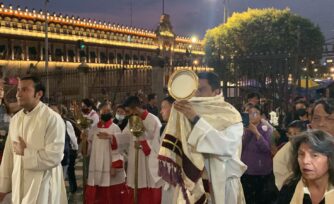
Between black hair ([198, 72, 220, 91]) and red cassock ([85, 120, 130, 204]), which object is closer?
black hair ([198, 72, 220, 91])

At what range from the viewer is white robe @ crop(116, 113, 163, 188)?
26.1 feet

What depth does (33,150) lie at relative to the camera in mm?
5273

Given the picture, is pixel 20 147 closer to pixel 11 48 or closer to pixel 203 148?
pixel 203 148

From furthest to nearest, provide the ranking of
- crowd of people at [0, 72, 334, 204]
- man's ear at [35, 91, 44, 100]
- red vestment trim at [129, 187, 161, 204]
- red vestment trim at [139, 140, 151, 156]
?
red vestment trim at [129, 187, 161, 204], red vestment trim at [139, 140, 151, 156], man's ear at [35, 91, 44, 100], crowd of people at [0, 72, 334, 204]

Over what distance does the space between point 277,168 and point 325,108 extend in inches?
37.3

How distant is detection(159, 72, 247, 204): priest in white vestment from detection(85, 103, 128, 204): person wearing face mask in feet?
12.7

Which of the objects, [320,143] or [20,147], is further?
[20,147]

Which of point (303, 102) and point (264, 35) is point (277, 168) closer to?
point (303, 102)

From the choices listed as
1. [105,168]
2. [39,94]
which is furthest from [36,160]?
[105,168]

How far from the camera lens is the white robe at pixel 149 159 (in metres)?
7.96

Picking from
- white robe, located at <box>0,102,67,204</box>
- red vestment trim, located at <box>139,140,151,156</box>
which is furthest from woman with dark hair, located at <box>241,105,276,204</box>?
white robe, located at <box>0,102,67,204</box>

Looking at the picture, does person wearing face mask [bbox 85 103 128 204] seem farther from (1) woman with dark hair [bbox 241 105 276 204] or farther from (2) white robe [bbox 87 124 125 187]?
(1) woman with dark hair [bbox 241 105 276 204]

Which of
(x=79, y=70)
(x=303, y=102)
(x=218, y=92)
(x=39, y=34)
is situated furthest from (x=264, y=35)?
(x=218, y=92)

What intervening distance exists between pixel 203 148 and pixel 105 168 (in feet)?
14.5
